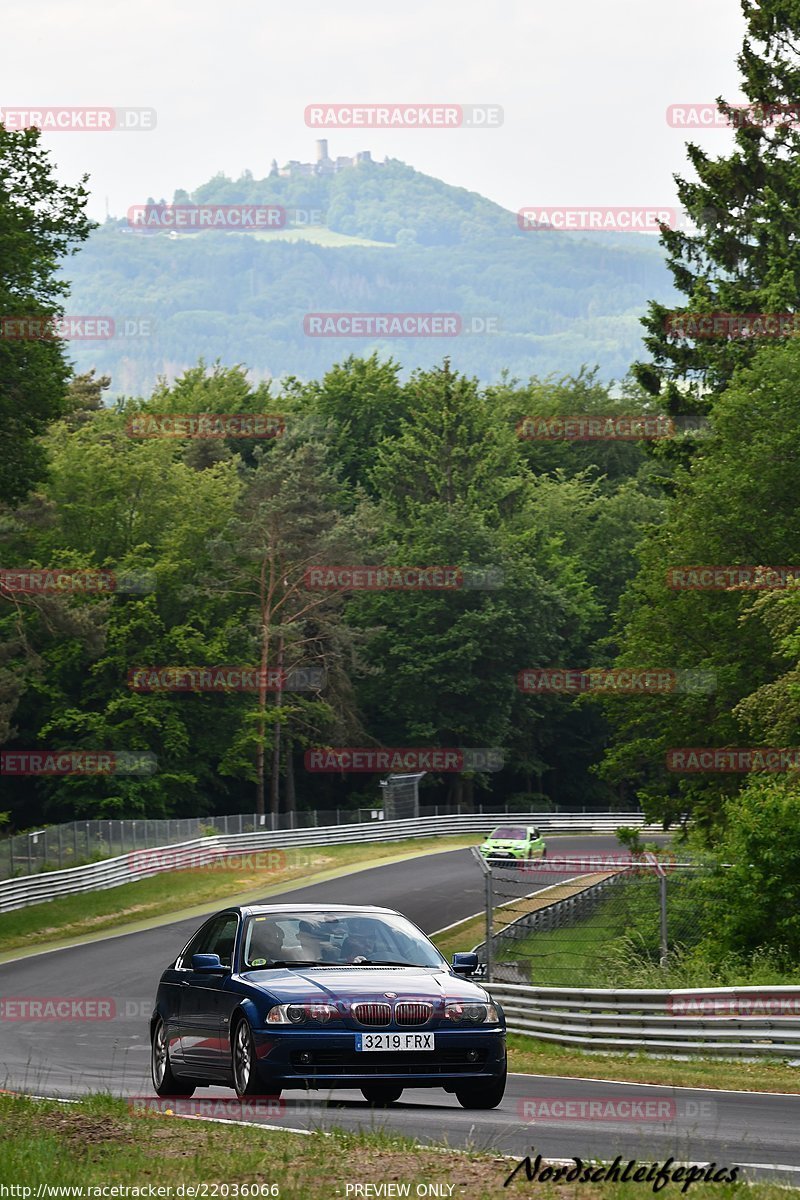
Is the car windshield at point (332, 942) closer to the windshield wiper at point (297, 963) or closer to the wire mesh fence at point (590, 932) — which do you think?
the windshield wiper at point (297, 963)

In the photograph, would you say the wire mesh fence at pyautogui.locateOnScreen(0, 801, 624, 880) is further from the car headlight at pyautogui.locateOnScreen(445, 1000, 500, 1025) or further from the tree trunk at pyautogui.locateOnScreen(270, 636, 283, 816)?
the car headlight at pyautogui.locateOnScreen(445, 1000, 500, 1025)

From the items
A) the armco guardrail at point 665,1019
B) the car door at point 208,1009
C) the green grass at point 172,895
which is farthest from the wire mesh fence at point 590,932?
the green grass at point 172,895

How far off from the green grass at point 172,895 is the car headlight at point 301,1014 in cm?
2932

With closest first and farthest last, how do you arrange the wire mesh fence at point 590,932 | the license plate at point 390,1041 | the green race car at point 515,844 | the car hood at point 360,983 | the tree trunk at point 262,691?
1. the license plate at point 390,1041
2. the car hood at point 360,983
3. the wire mesh fence at point 590,932
4. the green race car at point 515,844
5. the tree trunk at point 262,691

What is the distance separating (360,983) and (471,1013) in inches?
30.5

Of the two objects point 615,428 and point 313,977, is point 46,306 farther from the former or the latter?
point 615,428

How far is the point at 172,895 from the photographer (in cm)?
5006

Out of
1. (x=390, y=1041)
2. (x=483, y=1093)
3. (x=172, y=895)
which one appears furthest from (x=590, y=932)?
(x=390, y=1041)

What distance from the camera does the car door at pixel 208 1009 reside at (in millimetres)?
12312

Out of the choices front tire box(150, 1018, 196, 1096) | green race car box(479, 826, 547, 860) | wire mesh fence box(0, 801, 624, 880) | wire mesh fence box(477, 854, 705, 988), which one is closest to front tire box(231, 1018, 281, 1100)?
front tire box(150, 1018, 196, 1096)

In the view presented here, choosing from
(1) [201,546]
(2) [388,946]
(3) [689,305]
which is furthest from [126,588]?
(2) [388,946]

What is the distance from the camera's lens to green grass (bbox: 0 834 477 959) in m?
42.9

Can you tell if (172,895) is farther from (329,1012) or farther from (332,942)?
(329,1012)

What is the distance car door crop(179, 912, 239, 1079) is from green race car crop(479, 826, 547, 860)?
45.5 m
